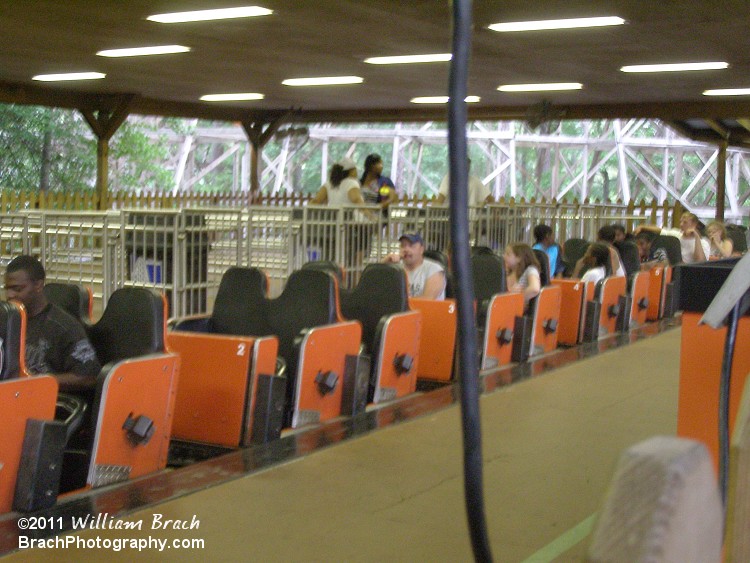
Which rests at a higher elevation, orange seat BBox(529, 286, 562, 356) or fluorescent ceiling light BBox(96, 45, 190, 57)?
fluorescent ceiling light BBox(96, 45, 190, 57)

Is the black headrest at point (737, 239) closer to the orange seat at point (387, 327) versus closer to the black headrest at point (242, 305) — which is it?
the orange seat at point (387, 327)

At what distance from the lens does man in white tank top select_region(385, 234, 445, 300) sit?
5.82 meters

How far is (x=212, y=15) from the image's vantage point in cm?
686

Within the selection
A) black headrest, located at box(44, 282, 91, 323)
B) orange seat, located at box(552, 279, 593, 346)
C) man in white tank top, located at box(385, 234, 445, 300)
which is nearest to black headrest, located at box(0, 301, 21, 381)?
black headrest, located at box(44, 282, 91, 323)

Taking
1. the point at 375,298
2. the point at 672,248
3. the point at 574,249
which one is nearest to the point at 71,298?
the point at 375,298

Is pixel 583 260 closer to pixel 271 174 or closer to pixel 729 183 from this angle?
pixel 729 183

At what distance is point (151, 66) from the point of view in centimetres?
993

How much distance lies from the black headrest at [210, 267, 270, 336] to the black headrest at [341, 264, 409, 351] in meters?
0.62

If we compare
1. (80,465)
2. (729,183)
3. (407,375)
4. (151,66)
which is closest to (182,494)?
(80,465)

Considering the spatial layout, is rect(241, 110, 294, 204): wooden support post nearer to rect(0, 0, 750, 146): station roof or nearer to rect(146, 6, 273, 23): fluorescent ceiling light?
rect(0, 0, 750, 146): station roof

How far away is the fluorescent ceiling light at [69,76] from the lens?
35.0 feet

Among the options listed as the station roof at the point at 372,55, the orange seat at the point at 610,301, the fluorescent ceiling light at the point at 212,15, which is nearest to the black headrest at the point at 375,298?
the station roof at the point at 372,55

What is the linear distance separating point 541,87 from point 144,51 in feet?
15.4

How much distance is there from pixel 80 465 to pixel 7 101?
9.61 meters
